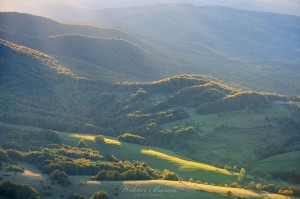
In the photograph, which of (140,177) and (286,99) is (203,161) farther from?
(286,99)

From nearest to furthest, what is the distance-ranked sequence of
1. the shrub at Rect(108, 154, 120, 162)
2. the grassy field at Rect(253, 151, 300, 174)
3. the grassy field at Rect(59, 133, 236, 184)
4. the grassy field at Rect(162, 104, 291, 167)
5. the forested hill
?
the grassy field at Rect(59, 133, 236, 184) < the grassy field at Rect(253, 151, 300, 174) < the shrub at Rect(108, 154, 120, 162) < the grassy field at Rect(162, 104, 291, 167) < the forested hill

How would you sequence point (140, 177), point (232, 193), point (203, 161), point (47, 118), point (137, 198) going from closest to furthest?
point (137, 198) → point (232, 193) → point (140, 177) → point (203, 161) → point (47, 118)

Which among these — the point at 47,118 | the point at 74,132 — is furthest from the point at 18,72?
the point at 74,132

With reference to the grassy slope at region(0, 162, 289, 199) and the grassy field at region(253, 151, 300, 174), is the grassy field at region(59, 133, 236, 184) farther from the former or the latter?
the grassy slope at region(0, 162, 289, 199)

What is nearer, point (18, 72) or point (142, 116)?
point (142, 116)

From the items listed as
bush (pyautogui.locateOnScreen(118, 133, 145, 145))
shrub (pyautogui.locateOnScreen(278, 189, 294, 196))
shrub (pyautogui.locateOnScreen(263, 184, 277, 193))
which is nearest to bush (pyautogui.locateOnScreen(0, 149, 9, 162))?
→ shrub (pyautogui.locateOnScreen(263, 184, 277, 193))

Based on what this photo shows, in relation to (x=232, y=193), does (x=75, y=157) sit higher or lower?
lower
